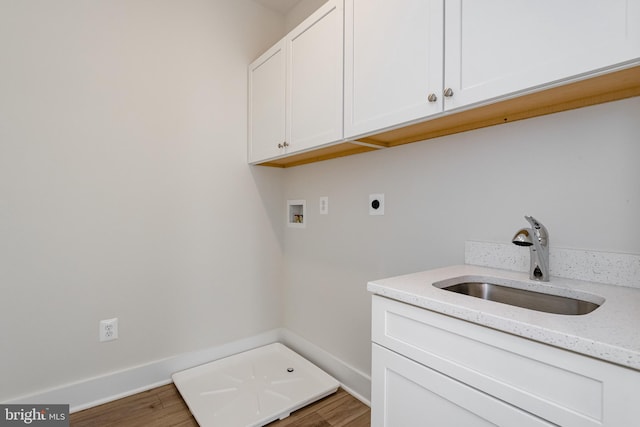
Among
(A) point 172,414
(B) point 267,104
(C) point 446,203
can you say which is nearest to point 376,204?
(C) point 446,203

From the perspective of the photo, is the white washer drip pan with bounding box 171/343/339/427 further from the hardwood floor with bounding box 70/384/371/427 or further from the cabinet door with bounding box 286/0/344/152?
the cabinet door with bounding box 286/0/344/152

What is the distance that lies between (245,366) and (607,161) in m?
2.13

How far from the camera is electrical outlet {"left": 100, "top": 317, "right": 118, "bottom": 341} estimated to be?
175 centimetres

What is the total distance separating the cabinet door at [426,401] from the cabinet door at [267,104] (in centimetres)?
134

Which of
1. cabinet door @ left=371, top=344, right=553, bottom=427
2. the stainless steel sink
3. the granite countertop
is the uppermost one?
the granite countertop

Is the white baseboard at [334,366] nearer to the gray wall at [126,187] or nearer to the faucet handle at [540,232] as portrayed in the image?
the gray wall at [126,187]

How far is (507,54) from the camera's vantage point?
0.91 meters

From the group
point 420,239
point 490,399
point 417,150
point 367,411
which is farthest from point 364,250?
point 490,399

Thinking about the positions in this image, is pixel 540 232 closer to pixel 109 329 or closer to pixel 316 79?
pixel 316 79

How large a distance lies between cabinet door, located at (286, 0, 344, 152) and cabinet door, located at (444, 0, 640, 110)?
0.57m

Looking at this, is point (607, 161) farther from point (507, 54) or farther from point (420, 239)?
point (420, 239)

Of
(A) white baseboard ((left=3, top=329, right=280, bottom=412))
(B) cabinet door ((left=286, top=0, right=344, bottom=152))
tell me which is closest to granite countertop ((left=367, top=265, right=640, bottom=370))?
(B) cabinet door ((left=286, top=0, right=344, bottom=152))

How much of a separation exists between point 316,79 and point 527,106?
96cm

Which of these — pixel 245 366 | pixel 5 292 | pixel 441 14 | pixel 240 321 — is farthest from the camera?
pixel 240 321
